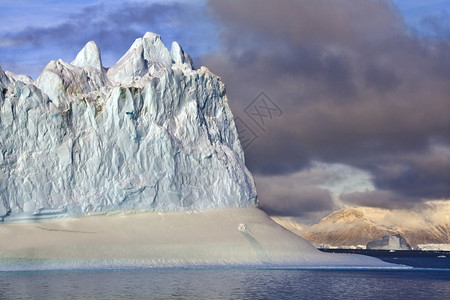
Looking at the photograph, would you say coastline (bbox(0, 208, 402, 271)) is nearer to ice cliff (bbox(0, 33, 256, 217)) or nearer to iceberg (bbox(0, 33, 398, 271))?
iceberg (bbox(0, 33, 398, 271))

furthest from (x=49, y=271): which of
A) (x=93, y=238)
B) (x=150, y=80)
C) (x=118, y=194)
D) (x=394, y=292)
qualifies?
(x=394, y=292)

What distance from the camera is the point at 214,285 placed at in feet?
157

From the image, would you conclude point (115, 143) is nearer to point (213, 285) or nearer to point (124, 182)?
point (124, 182)

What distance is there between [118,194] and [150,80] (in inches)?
479

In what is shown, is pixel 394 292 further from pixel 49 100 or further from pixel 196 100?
pixel 49 100

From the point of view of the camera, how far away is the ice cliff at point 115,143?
6388 centimetres

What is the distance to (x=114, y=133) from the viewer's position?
6681 cm

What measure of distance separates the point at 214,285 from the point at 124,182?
20.8 metres

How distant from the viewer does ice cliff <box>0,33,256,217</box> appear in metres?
63.9

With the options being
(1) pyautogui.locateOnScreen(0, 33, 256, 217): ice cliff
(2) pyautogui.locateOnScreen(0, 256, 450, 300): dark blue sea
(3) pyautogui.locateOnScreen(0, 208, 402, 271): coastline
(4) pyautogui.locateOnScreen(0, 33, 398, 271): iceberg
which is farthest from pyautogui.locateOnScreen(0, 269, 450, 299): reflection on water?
(1) pyautogui.locateOnScreen(0, 33, 256, 217): ice cliff

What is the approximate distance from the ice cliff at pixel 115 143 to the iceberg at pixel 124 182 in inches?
4.0

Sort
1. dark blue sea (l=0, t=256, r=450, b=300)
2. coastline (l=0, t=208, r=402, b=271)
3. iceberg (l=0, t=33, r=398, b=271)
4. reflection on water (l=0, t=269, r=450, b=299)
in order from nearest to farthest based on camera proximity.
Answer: dark blue sea (l=0, t=256, r=450, b=300)
reflection on water (l=0, t=269, r=450, b=299)
coastline (l=0, t=208, r=402, b=271)
iceberg (l=0, t=33, r=398, b=271)

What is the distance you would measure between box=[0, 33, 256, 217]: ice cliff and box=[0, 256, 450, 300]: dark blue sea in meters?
9.29

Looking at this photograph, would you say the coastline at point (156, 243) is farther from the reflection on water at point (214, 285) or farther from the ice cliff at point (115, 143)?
the reflection on water at point (214, 285)
